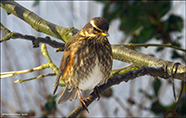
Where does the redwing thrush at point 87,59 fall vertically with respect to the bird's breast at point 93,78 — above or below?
above

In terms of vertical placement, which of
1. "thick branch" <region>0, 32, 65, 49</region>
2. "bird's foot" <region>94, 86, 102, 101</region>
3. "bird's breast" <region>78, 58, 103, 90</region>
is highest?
"thick branch" <region>0, 32, 65, 49</region>

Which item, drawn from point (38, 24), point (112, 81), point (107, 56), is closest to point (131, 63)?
point (107, 56)

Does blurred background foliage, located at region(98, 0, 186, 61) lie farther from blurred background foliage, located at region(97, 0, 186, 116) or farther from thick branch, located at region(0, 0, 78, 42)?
thick branch, located at region(0, 0, 78, 42)

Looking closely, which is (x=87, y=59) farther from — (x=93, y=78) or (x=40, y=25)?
(x=40, y=25)

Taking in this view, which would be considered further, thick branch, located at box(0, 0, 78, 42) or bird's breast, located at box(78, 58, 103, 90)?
thick branch, located at box(0, 0, 78, 42)

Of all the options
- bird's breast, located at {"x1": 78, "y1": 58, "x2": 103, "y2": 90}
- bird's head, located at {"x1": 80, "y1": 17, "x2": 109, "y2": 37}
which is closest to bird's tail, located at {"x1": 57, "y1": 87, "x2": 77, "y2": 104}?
bird's breast, located at {"x1": 78, "y1": 58, "x2": 103, "y2": 90}

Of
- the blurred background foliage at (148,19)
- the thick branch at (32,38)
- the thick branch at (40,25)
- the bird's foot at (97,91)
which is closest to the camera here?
the thick branch at (32,38)

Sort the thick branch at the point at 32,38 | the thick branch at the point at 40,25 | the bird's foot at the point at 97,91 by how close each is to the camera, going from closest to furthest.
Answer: the thick branch at the point at 32,38 → the bird's foot at the point at 97,91 → the thick branch at the point at 40,25

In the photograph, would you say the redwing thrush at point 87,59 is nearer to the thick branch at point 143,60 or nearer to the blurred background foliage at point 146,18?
the thick branch at point 143,60

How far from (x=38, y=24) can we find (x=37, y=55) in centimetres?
195

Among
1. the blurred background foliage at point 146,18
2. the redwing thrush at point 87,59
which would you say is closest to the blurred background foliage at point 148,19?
the blurred background foliage at point 146,18

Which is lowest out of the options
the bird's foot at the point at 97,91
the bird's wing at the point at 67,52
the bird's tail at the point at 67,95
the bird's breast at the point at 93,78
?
the bird's tail at the point at 67,95

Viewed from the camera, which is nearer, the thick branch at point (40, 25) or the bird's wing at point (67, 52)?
the bird's wing at point (67, 52)

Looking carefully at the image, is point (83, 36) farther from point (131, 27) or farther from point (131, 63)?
point (131, 27)
